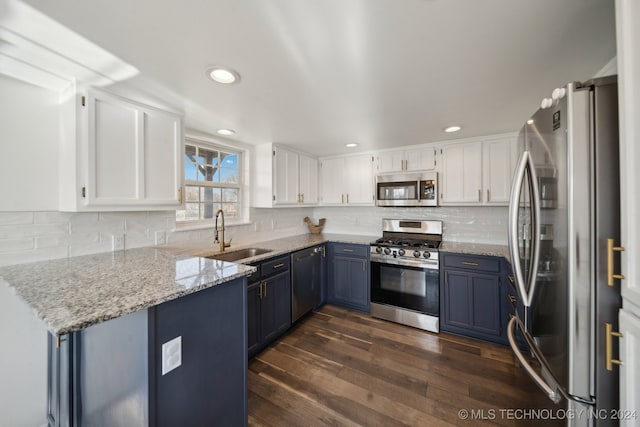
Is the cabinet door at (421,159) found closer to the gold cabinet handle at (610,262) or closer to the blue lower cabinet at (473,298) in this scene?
the blue lower cabinet at (473,298)

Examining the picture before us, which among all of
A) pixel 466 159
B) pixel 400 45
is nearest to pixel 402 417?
pixel 400 45

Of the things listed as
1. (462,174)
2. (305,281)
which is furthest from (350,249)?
(462,174)

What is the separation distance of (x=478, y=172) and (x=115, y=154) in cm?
357

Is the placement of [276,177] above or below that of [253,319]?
above

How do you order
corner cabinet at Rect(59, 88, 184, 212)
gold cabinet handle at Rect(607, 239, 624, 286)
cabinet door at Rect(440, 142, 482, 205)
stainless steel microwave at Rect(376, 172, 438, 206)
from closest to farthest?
gold cabinet handle at Rect(607, 239, 624, 286)
corner cabinet at Rect(59, 88, 184, 212)
cabinet door at Rect(440, 142, 482, 205)
stainless steel microwave at Rect(376, 172, 438, 206)

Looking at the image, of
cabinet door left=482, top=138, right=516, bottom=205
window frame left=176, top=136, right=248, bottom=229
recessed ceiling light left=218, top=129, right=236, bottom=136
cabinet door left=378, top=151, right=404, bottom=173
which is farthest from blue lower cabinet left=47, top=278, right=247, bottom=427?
cabinet door left=482, top=138, right=516, bottom=205

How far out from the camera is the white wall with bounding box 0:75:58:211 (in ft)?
4.54

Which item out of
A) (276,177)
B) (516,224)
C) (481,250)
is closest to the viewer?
(516,224)

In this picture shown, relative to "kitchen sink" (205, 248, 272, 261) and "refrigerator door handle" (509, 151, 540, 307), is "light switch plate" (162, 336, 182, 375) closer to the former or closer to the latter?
"kitchen sink" (205, 248, 272, 261)

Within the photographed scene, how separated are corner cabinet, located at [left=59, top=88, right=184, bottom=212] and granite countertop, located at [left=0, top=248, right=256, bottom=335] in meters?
0.40

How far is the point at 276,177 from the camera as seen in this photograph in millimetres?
3037

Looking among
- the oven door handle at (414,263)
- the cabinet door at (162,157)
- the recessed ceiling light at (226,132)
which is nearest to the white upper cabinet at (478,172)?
the oven door handle at (414,263)

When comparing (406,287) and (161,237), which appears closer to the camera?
(161,237)

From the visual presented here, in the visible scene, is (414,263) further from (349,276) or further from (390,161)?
(390,161)
